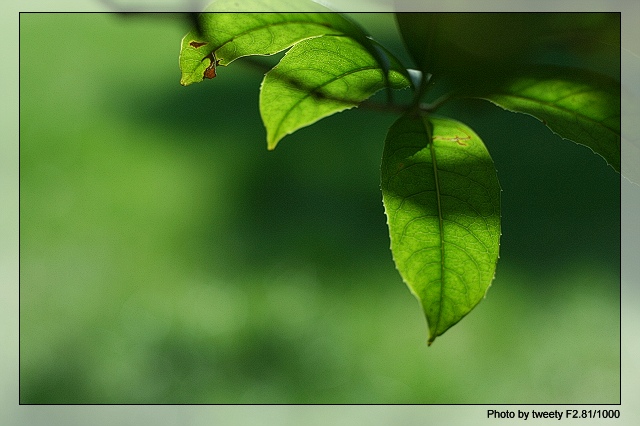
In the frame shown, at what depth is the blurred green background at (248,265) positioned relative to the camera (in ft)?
2.68

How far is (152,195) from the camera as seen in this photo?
0.88m

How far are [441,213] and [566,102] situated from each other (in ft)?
0.56

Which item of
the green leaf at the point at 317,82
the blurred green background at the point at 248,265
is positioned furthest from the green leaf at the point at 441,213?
the blurred green background at the point at 248,265

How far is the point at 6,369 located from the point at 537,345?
2.36ft

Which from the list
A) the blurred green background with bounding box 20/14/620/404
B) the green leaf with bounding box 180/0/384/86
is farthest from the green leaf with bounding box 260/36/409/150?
the blurred green background with bounding box 20/14/620/404

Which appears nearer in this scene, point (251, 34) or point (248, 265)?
point (251, 34)

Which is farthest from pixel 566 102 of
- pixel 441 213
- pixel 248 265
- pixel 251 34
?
pixel 248 265

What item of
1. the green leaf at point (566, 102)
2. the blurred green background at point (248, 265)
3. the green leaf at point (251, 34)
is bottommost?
the blurred green background at point (248, 265)

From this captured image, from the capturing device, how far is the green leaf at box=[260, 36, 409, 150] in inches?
21.1

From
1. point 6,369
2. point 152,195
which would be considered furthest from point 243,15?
point 6,369

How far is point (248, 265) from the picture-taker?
0.88m

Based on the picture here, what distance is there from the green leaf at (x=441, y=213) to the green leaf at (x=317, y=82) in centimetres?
5

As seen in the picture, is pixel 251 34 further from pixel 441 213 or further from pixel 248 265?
pixel 248 265

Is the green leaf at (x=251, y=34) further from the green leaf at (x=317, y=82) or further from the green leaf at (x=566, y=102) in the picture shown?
the green leaf at (x=566, y=102)
